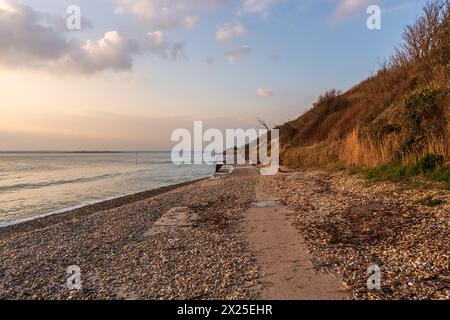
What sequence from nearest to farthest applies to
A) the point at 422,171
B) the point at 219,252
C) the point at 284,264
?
the point at 284,264 → the point at 219,252 → the point at 422,171

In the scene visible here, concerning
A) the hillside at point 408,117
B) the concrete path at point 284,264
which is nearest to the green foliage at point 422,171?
the hillside at point 408,117

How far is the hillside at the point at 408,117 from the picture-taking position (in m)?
11.3

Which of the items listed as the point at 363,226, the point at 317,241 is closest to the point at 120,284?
the point at 317,241

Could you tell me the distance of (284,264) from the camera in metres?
5.02

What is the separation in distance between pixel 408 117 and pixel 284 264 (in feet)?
33.8

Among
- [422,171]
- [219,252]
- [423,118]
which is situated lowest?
[219,252]

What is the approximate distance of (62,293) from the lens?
4363 mm

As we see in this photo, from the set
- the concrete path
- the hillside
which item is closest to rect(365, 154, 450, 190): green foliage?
the hillside

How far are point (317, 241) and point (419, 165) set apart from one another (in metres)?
6.36

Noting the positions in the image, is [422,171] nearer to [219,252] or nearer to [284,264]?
[284,264]

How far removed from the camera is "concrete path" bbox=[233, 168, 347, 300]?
13.3 ft

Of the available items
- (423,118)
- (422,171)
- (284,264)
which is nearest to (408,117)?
(423,118)

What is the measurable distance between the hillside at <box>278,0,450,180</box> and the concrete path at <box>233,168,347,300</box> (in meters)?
6.24
